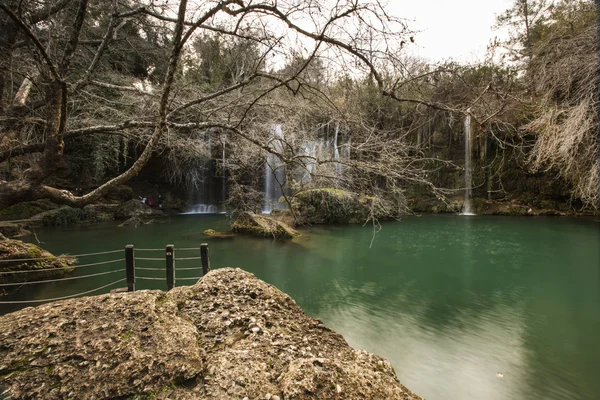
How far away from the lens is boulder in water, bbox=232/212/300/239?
1065 cm

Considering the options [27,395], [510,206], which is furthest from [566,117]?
[510,206]

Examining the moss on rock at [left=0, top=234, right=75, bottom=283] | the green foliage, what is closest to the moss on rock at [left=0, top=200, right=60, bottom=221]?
the green foliage

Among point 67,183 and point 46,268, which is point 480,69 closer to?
point 46,268

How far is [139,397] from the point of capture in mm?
1449

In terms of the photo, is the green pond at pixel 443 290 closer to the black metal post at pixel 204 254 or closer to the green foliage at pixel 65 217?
the green foliage at pixel 65 217

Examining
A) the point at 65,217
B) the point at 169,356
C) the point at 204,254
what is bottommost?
the point at 65,217

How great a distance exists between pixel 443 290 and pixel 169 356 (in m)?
6.24

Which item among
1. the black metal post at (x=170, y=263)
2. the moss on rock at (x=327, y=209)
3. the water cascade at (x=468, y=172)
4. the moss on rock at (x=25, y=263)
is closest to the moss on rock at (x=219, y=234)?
the moss on rock at (x=327, y=209)

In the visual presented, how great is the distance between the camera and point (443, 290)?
652 cm

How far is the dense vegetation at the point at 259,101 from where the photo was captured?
2502 millimetres

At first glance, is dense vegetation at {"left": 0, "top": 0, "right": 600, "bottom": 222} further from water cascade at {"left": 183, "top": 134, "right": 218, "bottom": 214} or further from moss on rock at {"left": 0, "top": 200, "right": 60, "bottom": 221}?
water cascade at {"left": 183, "top": 134, "right": 218, "bottom": 214}

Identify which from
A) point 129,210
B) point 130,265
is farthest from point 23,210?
point 130,265

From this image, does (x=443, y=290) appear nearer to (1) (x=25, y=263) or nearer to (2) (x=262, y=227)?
(2) (x=262, y=227)

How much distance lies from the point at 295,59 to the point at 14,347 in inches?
117
